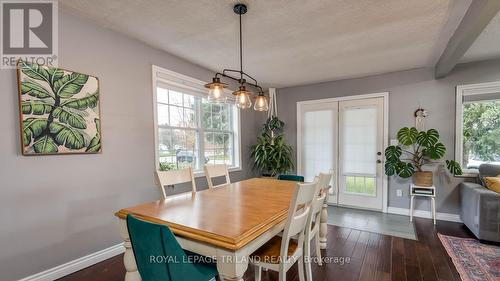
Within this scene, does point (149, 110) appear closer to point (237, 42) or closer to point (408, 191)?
point (237, 42)

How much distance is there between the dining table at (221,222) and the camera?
1.10 m

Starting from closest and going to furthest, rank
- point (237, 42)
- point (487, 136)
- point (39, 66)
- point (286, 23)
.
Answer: point (39, 66), point (286, 23), point (237, 42), point (487, 136)

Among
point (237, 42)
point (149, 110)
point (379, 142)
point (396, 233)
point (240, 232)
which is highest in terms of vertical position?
point (237, 42)

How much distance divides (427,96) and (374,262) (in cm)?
280

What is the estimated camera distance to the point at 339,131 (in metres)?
4.24

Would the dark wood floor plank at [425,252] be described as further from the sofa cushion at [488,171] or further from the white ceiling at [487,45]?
the white ceiling at [487,45]

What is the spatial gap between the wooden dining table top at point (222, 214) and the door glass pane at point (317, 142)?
2.53 metres

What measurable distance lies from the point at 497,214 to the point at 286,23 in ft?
10.2

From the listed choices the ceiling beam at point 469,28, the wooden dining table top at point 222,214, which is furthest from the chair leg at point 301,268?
the ceiling beam at point 469,28

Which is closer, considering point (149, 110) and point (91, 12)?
point (91, 12)

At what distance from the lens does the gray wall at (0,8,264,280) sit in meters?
1.78

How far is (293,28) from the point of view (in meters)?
2.31

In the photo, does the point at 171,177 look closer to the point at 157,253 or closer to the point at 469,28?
the point at 157,253

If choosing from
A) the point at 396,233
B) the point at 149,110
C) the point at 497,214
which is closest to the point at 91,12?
the point at 149,110
